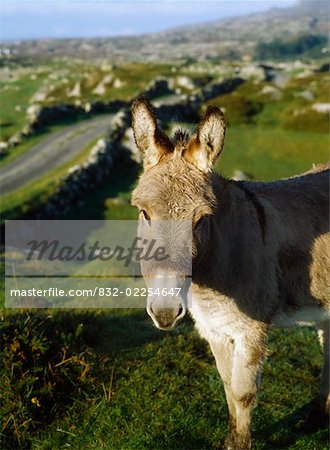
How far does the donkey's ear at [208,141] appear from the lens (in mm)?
5020

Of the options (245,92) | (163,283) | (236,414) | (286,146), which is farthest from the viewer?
(245,92)

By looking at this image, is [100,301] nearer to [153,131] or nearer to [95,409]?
[95,409]

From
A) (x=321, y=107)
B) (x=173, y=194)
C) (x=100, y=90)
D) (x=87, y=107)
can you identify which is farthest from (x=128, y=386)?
(x=100, y=90)

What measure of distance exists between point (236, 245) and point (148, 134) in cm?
172

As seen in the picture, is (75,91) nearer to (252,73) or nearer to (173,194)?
(252,73)

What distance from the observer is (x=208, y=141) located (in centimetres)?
518

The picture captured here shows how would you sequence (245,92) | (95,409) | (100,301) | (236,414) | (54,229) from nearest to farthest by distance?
(236,414), (95,409), (100,301), (54,229), (245,92)

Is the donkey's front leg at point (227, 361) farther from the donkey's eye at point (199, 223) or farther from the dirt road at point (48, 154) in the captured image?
the dirt road at point (48, 154)

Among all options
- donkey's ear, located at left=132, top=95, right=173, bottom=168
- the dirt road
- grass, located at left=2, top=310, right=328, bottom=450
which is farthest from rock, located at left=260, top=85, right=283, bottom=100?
donkey's ear, located at left=132, top=95, right=173, bottom=168

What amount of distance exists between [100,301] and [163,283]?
21.4 ft

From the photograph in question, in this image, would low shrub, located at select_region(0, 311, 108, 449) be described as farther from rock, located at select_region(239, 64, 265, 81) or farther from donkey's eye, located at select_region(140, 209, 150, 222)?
rock, located at select_region(239, 64, 265, 81)

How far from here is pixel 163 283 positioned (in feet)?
15.0

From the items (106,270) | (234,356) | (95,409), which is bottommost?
(106,270)

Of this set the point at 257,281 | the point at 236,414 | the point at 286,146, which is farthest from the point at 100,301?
the point at 286,146
